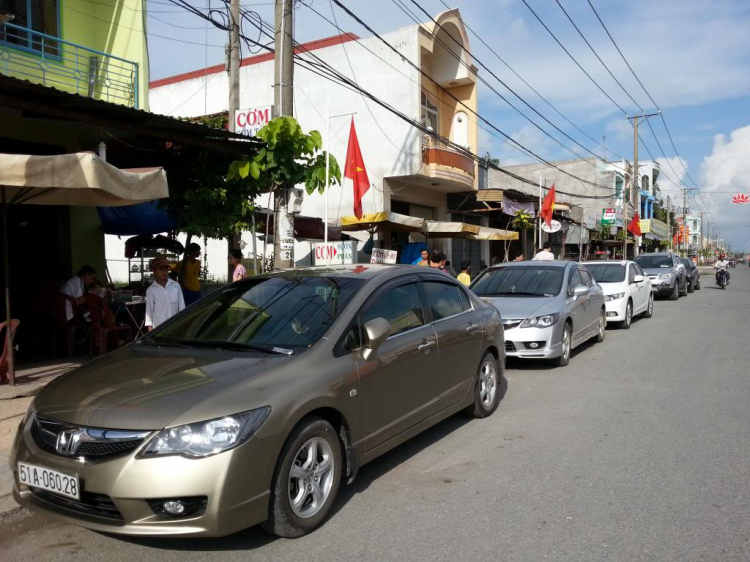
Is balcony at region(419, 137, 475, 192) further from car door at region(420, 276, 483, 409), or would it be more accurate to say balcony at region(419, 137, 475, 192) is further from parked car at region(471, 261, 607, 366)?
car door at region(420, 276, 483, 409)

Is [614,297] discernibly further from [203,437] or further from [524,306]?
[203,437]

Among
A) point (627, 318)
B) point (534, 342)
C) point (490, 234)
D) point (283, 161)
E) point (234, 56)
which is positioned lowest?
point (627, 318)

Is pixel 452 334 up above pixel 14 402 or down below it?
above

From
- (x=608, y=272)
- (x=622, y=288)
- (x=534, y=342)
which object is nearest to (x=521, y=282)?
(x=534, y=342)

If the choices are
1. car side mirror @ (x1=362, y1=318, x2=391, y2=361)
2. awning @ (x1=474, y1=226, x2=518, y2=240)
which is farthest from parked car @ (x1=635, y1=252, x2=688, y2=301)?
car side mirror @ (x1=362, y1=318, x2=391, y2=361)

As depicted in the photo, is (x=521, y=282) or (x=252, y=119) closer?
(x=521, y=282)

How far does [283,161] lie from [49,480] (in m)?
5.96

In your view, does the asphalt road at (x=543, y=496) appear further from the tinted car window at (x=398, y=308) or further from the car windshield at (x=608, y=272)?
the car windshield at (x=608, y=272)

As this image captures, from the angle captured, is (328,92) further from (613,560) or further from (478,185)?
(613,560)

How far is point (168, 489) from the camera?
3.09 metres

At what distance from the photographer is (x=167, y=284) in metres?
7.50

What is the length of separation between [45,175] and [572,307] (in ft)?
23.7

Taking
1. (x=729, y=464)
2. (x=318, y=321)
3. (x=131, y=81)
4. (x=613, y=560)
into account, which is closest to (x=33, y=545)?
(x=318, y=321)

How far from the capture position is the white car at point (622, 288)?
533 inches
